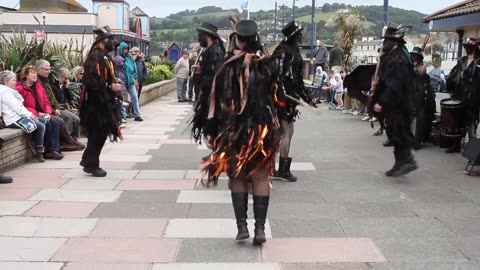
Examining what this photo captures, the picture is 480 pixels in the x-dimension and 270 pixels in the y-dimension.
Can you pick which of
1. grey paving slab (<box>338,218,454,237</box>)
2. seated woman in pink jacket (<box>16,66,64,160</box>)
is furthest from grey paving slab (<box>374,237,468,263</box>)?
seated woman in pink jacket (<box>16,66,64,160</box>)

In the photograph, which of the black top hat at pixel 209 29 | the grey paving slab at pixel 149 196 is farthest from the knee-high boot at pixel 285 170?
the black top hat at pixel 209 29

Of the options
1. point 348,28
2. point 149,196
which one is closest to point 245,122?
point 149,196

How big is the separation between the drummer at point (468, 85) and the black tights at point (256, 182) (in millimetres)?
5005

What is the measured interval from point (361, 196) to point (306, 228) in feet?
4.79

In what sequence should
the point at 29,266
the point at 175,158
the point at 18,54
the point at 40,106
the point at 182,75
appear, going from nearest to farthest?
the point at 29,266 → the point at 40,106 → the point at 175,158 → the point at 18,54 → the point at 182,75

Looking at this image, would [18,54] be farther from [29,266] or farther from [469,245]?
[469,245]

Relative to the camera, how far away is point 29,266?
4.53 metres

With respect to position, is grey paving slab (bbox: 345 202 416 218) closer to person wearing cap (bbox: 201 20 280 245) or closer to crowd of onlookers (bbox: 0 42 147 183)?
person wearing cap (bbox: 201 20 280 245)

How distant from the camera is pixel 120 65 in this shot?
13484 millimetres

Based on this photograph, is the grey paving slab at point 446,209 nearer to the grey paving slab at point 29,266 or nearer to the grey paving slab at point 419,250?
the grey paving slab at point 419,250

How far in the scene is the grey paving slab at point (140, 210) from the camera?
5.97 metres

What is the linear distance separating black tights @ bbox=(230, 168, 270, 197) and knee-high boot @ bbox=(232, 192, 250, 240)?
49mm

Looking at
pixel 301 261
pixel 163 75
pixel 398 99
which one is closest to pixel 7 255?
pixel 301 261

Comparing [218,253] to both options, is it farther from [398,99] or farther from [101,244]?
[398,99]
